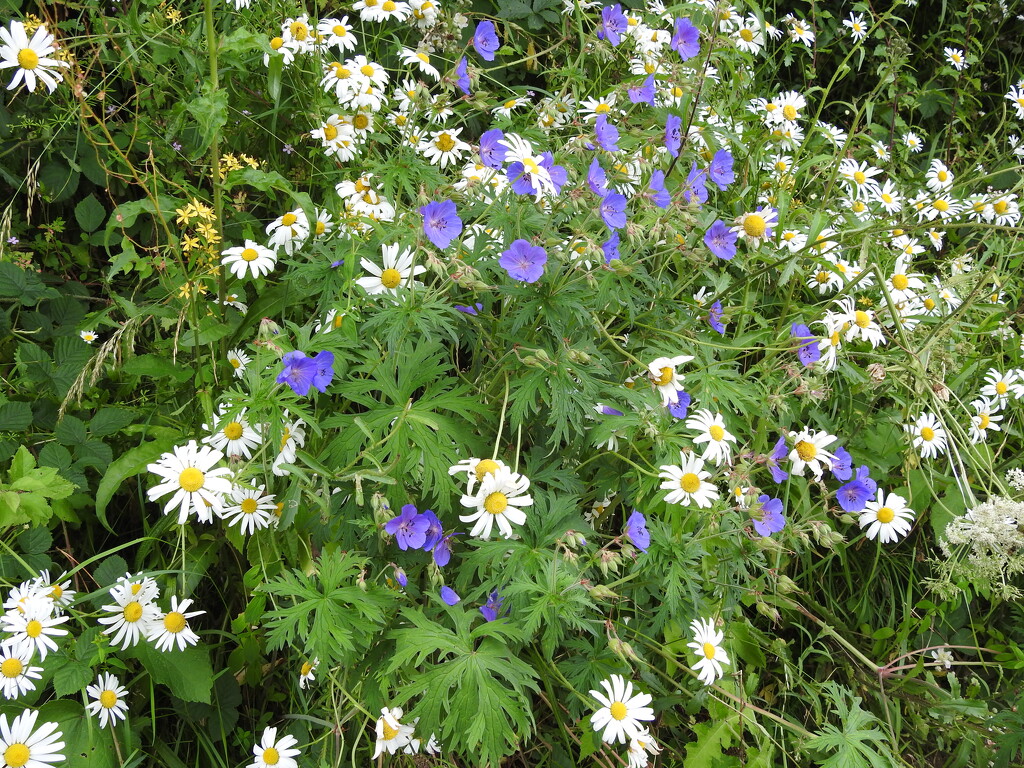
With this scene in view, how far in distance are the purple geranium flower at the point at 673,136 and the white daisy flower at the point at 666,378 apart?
549mm

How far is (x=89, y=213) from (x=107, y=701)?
1.42m

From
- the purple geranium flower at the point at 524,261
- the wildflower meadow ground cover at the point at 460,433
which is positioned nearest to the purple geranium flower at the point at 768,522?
the wildflower meadow ground cover at the point at 460,433

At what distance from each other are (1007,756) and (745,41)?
2489 mm

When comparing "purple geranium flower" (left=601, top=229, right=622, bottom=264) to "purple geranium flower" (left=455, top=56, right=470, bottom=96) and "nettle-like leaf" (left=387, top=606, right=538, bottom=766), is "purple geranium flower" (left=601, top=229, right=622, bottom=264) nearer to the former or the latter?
"purple geranium flower" (left=455, top=56, right=470, bottom=96)

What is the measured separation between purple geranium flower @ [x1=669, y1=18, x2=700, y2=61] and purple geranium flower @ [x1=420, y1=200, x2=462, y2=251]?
0.91 metres

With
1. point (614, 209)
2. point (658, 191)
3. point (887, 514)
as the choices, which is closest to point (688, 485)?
point (614, 209)

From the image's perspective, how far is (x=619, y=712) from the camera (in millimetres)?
1501

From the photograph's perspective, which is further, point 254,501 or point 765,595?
point 765,595

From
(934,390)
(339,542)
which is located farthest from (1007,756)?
(339,542)

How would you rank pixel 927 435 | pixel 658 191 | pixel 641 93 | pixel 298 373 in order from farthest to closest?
pixel 927 435 → pixel 641 93 → pixel 658 191 → pixel 298 373

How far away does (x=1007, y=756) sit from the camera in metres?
1.75

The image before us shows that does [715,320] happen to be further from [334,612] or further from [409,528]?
[334,612]

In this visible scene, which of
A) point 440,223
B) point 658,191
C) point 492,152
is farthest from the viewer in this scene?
point 492,152

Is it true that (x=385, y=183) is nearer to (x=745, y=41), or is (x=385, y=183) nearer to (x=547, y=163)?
(x=547, y=163)
